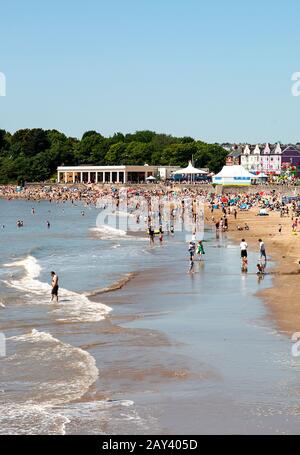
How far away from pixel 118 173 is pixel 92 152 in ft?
77.4

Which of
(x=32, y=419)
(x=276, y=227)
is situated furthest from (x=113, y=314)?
(x=276, y=227)

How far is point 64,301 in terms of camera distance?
81.2ft

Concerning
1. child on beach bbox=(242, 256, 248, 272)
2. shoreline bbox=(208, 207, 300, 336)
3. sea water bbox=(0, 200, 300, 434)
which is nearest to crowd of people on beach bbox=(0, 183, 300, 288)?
child on beach bbox=(242, 256, 248, 272)

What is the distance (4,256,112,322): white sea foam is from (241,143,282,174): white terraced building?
399 ft

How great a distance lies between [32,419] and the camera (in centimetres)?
1266

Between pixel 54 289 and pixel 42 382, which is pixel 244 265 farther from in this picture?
pixel 42 382

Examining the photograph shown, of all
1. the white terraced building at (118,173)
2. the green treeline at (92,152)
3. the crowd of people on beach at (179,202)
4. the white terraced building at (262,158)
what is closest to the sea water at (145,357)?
the crowd of people on beach at (179,202)

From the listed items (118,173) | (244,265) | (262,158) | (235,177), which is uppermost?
(262,158)

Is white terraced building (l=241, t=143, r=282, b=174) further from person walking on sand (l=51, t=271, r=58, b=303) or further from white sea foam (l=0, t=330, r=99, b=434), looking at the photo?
white sea foam (l=0, t=330, r=99, b=434)

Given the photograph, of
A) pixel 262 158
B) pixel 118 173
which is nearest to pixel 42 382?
pixel 118 173

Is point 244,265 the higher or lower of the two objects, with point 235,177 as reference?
lower

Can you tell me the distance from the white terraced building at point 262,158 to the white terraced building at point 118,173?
1929 cm

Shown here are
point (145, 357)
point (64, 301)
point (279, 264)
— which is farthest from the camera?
point (279, 264)
